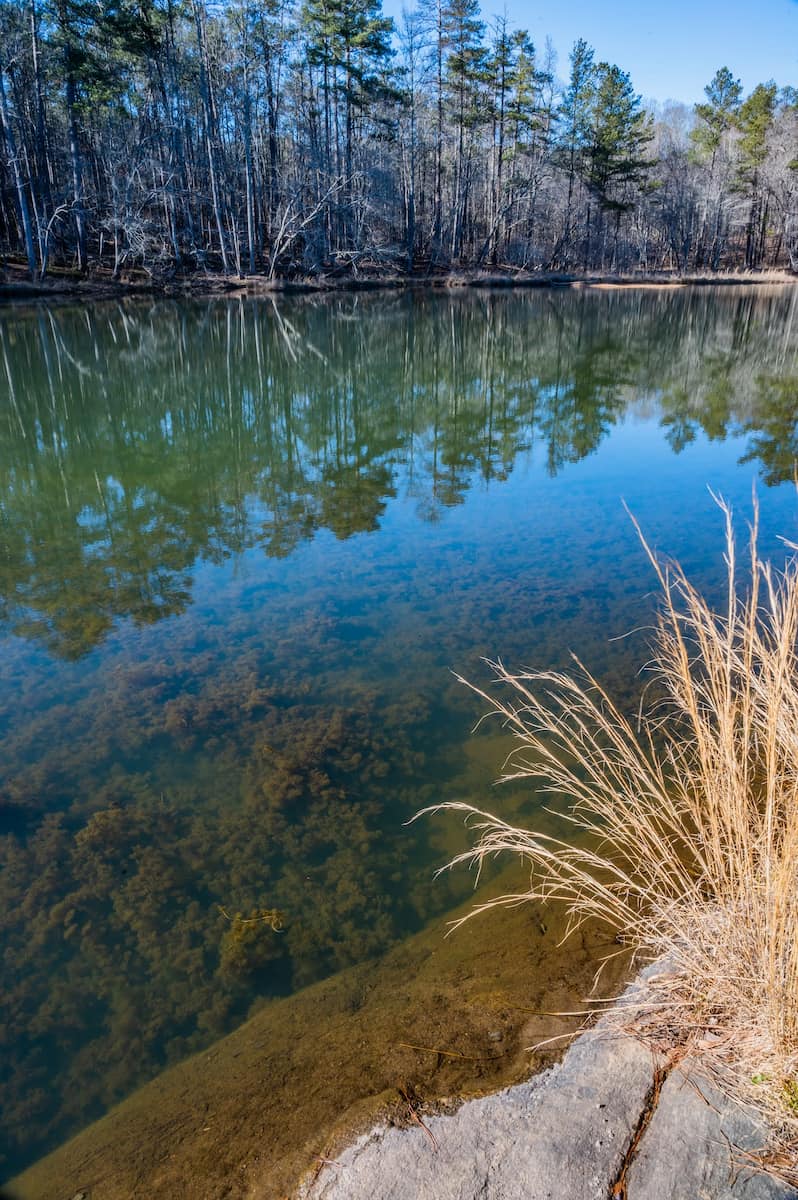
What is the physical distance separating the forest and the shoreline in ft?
3.18

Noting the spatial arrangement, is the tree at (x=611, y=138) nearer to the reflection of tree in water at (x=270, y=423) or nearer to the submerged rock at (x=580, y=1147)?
the reflection of tree in water at (x=270, y=423)

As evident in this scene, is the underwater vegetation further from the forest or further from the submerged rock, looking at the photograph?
the forest

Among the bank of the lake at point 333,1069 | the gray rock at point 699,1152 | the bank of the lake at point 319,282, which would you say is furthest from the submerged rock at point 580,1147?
the bank of the lake at point 319,282

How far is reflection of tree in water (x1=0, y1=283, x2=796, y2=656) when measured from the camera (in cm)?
687

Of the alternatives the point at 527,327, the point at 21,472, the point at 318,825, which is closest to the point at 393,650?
the point at 318,825

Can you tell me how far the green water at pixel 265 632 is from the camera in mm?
3033

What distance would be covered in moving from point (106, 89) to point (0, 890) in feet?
125

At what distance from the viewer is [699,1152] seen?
1.75 m

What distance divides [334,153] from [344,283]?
46.2ft

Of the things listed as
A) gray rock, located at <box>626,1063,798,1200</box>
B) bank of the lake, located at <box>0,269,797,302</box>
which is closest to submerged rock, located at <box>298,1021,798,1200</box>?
gray rock, located at <box>626,1063,798,1200</box>

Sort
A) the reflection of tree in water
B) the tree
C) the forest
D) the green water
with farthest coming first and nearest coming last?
the tree → the forest → the reflection of tree in water → the green water

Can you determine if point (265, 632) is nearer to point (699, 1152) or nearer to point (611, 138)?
point (699, 1152)

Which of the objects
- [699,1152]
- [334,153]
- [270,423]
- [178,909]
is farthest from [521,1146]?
[334,153]

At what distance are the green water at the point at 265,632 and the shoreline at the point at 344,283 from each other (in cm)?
1443
